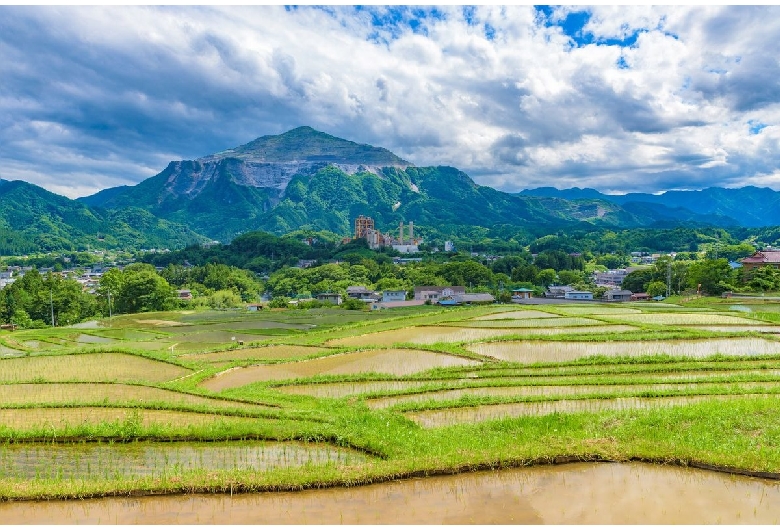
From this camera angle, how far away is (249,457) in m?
9.80

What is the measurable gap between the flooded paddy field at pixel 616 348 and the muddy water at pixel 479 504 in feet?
38.5

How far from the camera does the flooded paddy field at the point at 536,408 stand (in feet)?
41.0

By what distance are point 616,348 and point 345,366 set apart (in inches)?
454

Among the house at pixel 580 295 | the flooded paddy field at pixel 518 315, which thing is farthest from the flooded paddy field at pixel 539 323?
the house at pixel 580 295

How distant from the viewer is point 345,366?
19.4 m

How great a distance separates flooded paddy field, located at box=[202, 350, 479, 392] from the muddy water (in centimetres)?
918

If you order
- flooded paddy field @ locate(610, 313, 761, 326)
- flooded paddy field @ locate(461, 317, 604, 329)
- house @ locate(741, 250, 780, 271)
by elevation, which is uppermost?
house @ locate(741, 250, 780, 271)

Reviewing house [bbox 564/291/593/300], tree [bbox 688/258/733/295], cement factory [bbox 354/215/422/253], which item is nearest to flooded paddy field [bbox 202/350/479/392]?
tree [bbox 688/258/733/295]

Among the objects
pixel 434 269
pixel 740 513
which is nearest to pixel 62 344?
pixel 740 513

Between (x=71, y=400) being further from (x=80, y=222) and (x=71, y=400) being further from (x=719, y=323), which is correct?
(x=80, y=222)

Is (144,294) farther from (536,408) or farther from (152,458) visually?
(536,408)

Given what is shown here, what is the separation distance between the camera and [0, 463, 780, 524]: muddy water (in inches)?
278

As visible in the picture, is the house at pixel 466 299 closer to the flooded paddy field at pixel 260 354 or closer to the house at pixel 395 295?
the house at pixel 395 295

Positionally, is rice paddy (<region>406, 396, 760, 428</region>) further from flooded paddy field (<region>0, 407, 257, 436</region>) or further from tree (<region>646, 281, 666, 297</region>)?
tree (<region>646, 281, 666, 297</region>)
